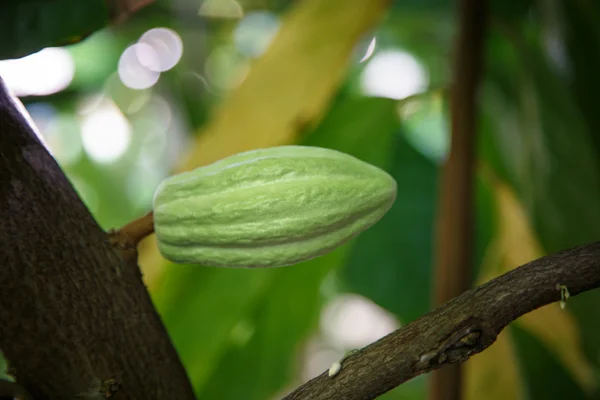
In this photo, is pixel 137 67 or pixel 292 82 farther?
pixel 137 67

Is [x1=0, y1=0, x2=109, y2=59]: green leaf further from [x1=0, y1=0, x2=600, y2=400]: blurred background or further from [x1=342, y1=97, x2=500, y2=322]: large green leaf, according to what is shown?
[x1=342, y1=97, x2=500, y2=322]: large green leaf

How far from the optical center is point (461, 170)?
0.74m

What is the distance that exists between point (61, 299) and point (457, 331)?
0.23 metres

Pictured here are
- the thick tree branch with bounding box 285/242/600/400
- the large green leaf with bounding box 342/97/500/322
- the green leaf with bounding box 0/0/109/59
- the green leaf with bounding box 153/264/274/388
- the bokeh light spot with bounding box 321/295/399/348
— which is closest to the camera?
the thick tree branch with bounding box 285/242/600/400

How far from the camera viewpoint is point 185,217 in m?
0.42

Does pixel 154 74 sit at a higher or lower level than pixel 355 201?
lower

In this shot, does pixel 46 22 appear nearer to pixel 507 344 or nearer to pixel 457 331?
pixel 457 331

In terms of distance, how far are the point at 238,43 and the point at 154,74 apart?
25 cm

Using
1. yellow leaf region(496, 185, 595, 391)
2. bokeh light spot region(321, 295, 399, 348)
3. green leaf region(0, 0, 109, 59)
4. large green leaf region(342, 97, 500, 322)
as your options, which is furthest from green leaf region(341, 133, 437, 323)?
bokeh light spot region(321, 295, 399, 348)

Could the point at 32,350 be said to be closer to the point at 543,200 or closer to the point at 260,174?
the point at 260,174

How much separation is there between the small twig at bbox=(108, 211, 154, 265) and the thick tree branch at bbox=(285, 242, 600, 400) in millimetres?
142

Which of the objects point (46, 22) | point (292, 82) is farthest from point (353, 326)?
point (46, 22)

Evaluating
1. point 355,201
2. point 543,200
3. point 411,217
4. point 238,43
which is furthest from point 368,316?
point 355,201

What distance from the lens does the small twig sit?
41 cm
